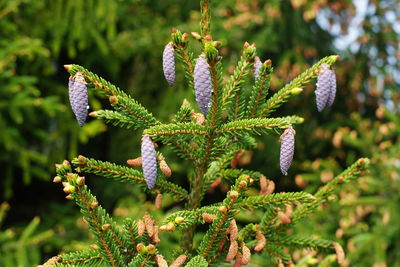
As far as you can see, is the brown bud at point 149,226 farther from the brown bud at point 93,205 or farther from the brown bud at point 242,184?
the brown bud at point 242,184

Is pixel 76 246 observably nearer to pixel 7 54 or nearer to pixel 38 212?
pixel 38 212

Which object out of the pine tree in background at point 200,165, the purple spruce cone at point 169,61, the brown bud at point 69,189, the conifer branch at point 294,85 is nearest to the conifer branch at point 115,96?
the pine tree in background at point 200,165

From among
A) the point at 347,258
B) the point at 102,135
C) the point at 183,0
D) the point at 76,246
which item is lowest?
the point at 347,258

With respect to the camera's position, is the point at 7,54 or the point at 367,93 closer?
the point at 7,54

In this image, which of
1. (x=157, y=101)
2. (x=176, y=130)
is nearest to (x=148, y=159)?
(x=176, y=130)

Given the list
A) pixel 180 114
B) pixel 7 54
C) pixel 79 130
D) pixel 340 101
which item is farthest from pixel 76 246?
pixel 340 101

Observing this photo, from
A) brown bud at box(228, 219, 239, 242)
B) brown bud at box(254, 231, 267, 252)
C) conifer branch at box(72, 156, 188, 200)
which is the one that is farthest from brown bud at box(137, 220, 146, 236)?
brown bud at box(254, 231, 267, 252)

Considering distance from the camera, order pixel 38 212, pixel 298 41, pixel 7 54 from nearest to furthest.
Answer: pixel 7 54 < pixel 38 212 < pixel 298 41

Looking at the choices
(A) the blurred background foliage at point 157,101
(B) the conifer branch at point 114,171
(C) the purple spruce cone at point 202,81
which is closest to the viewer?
(C) the purple spruce cone at point 202,81

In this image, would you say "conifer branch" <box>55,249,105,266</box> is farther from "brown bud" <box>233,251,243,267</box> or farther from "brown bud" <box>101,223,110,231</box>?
"brown bud" <box>233,251,243,267</box>
